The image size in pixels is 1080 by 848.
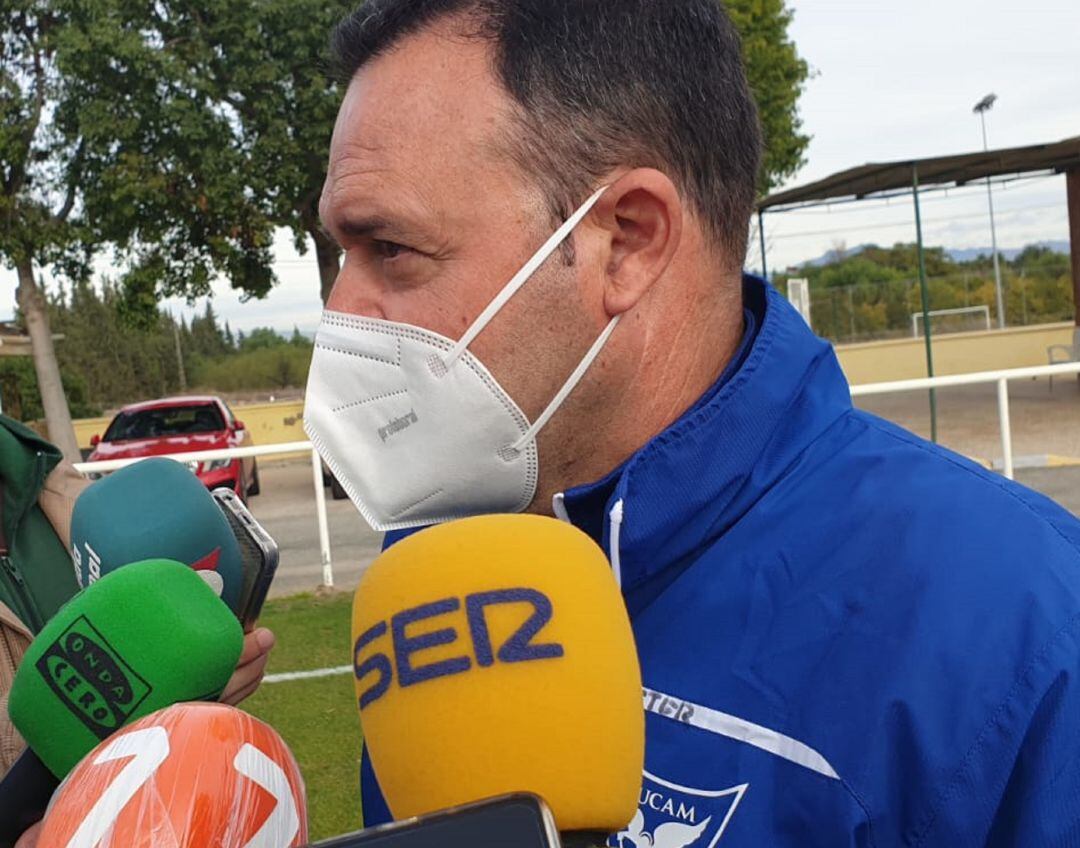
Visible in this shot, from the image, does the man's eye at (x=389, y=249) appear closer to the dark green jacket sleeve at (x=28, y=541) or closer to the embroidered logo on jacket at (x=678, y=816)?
the embroidered logo on jacket at (x=678, y=816)

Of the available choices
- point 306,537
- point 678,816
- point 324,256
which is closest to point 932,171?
point 324,256

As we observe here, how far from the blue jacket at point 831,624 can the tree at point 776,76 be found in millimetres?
18904

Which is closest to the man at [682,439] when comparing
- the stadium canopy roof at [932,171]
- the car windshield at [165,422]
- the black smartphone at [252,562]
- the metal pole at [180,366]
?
the black smartphone at [252,562]

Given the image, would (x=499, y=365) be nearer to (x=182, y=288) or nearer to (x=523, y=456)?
(x=523, y=456)

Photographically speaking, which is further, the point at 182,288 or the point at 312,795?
the point at 182,288

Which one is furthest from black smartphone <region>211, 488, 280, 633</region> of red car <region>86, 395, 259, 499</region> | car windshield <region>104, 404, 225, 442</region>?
car windshield <region>104, 404, 225, 442</region>

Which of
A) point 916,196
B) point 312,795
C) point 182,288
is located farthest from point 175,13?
point 312,795

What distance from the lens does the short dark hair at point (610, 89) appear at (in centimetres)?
136

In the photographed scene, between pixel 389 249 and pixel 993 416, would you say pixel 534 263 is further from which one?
pixel 993 416

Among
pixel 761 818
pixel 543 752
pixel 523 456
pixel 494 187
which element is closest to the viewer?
pixel 543 752

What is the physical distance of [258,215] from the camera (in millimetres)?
16719

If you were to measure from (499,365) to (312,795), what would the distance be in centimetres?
333

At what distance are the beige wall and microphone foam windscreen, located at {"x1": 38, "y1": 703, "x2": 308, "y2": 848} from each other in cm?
2391

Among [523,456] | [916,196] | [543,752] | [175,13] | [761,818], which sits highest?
[175,13]
